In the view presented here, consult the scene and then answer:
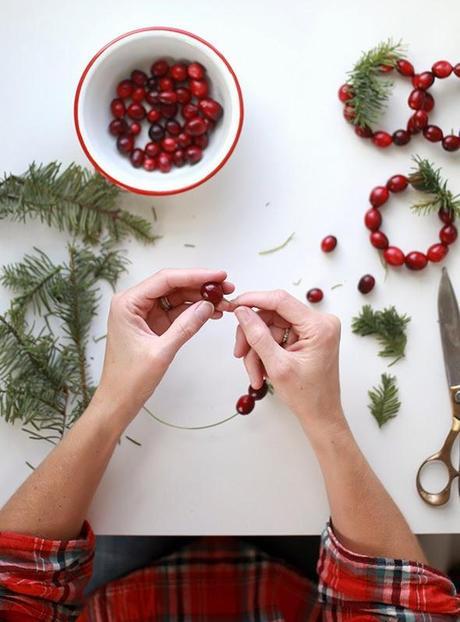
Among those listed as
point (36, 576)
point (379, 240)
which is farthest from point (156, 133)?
point (36, 576)

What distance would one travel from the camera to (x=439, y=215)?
3.32ft

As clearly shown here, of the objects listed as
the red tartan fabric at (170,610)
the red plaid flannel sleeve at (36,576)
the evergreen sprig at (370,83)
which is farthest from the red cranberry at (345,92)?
the red plaid flannel sleeve at (36,576)

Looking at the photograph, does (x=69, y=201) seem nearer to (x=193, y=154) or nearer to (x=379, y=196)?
(x=193, y=154)

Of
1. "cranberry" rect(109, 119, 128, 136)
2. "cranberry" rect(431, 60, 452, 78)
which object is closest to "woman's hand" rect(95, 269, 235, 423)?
"cranberry" rect(109, 119, 128, 136)

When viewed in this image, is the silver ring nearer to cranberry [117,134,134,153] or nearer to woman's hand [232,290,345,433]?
woman's hand [232,290,345,433]

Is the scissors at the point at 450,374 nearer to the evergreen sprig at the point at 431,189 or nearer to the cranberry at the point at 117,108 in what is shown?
the evergreen sprig at the point at 431,189

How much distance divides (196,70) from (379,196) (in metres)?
0.32

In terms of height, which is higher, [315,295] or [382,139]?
[382,139]

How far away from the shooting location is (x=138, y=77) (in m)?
0.98

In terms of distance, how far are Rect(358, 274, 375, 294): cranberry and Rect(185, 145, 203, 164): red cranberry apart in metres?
0.30

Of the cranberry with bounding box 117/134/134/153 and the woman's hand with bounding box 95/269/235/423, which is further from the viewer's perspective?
the cranberry with bounding box 117/134/134/153

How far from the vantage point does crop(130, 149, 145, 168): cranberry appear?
98 centimetres

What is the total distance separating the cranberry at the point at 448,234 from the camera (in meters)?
1.00

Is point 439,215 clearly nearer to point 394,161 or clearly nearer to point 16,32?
point 394,161
